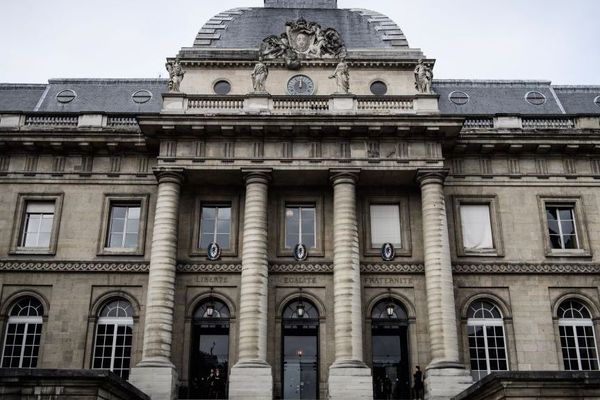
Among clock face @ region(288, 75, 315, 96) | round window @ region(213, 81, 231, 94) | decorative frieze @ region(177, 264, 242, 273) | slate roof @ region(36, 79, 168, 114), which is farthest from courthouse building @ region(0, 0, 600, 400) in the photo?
slate roof @ region(36, 79, 168, 114)

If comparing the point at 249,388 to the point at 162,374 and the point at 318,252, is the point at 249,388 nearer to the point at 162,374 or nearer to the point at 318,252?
the point at 162,374

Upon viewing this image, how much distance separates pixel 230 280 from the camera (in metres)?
28.8

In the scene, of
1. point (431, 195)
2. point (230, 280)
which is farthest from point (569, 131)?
point (230, 280)

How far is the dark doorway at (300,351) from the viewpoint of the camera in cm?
2761

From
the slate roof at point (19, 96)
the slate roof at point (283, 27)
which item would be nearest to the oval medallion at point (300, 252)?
the slate roof at point (283, 27)

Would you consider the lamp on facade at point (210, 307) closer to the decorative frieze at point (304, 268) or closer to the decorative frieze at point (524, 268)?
the decorative frieze at point (304, 268)

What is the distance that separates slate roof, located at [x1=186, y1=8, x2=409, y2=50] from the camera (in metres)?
34.6

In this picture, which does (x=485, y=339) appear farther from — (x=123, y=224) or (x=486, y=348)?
(x=123, y=224)

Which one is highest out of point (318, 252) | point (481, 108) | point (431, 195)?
point (481, 108)

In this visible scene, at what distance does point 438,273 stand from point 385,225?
3.50 m

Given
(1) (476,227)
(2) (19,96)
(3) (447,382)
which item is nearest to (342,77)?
(1) (476,227)

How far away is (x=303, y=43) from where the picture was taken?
33.6 m

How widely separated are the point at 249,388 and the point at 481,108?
17.9 m

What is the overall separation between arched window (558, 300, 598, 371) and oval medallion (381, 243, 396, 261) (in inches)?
275
